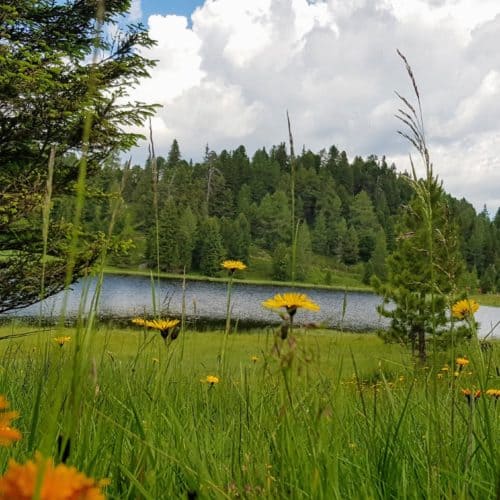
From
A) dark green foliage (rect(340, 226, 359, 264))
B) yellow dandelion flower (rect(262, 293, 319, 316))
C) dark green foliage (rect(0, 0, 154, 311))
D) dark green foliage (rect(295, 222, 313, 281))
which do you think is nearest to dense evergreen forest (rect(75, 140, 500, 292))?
dark green foliage (rect(340, 226, 359, 264))

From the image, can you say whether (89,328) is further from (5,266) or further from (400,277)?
(400,277)

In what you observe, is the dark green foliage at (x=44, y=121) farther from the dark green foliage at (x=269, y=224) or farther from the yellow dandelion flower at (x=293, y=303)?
the dark green foliage at (x=269, y=224)

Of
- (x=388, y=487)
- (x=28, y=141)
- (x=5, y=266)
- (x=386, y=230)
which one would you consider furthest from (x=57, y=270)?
(x=386, y=230)

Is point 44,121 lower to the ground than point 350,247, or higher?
lower

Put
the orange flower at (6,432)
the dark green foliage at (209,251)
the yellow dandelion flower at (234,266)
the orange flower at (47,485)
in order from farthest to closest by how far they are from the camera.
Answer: the dark green foliage at (209,251)
the yellow dandelion flower at (234,266)
the orange flower at (6,432)
the orange flower at (47,485)

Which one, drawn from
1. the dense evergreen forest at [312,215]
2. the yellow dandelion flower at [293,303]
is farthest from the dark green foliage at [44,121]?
the dense evergreen forest at [312,215]

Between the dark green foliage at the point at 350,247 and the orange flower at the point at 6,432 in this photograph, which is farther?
the dark green foliage at the point at 350,247

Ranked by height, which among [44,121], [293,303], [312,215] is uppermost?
[312,215]

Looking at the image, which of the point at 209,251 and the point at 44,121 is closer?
the point at 44,121

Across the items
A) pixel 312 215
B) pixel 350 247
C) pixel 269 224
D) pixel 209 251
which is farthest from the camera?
pixel 312 215

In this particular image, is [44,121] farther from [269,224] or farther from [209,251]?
[269,224]

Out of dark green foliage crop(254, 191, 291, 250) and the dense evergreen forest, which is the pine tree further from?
dark green foliage crop(254, 191, 291, 250)

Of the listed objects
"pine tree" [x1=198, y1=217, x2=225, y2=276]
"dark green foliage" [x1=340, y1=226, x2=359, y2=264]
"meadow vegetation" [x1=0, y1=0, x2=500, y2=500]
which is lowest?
"meadow vegetation" [x1=0, y1=0, x2=500, y2=500]

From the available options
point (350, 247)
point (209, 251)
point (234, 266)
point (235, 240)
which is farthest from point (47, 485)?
point (350, 247)
